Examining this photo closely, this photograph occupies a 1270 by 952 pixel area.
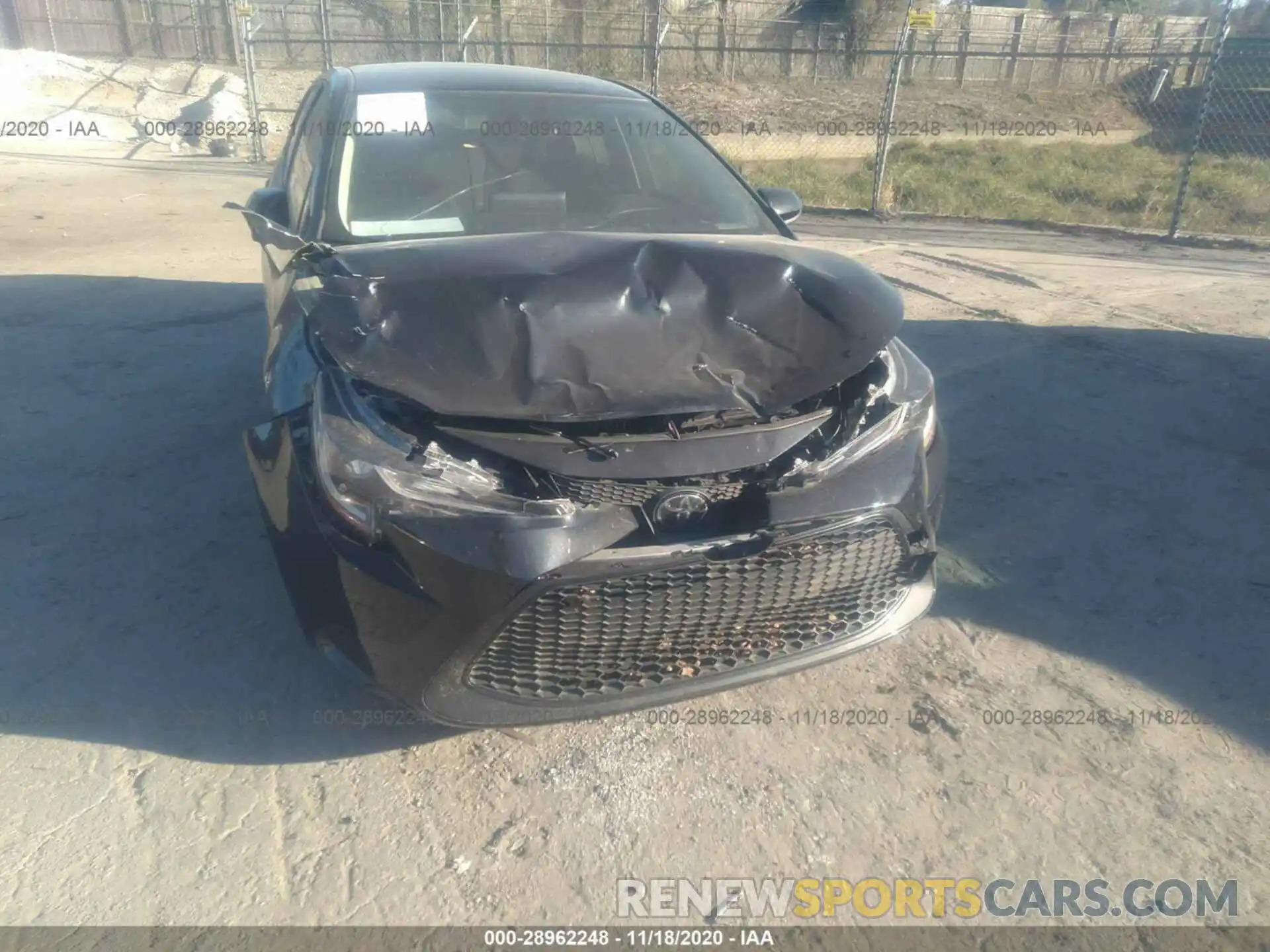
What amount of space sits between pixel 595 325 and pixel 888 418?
0.85 meters

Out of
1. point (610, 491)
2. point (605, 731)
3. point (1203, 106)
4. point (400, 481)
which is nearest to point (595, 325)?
point (610, 491)

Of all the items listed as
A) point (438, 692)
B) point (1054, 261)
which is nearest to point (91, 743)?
point (438, 692)

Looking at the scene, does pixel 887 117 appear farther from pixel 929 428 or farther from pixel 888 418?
pixel 888 418

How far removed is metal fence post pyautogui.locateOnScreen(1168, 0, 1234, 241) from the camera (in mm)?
9383

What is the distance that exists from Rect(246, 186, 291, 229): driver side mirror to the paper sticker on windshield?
47cm

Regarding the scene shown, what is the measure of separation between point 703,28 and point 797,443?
20.5 metres

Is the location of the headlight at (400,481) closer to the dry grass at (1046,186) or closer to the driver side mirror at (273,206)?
the driver side mirror at (273,206)

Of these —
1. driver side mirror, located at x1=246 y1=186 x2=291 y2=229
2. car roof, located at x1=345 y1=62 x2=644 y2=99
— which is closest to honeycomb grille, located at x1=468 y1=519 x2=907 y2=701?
driver side mirror, located at x1=246 y1=186 x2=291 y2=229

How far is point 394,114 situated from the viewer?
12.8 ft

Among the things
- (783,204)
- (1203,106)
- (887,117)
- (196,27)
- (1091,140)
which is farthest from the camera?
(196,27)

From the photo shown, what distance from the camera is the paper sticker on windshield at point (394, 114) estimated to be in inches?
151

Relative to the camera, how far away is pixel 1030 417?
16.5ft

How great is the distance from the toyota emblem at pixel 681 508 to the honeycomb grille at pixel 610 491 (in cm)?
2

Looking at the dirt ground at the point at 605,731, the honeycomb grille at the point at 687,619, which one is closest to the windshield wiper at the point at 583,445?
the honeycomb grille at the point at 687,619
